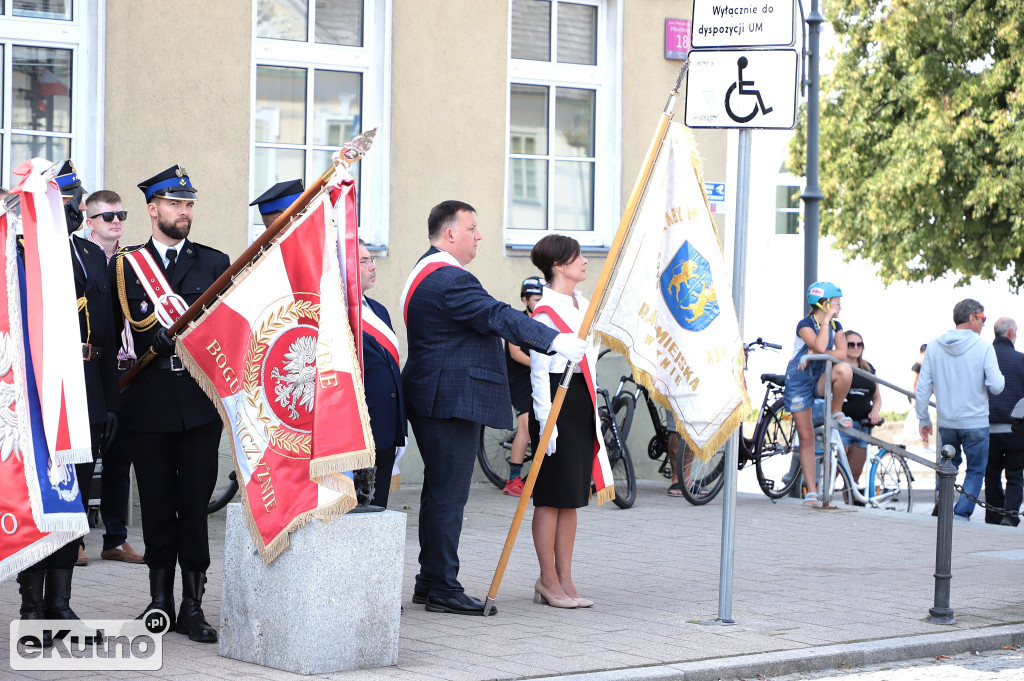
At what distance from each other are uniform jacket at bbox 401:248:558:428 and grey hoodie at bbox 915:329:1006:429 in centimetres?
646

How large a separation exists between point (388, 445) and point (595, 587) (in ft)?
5.36

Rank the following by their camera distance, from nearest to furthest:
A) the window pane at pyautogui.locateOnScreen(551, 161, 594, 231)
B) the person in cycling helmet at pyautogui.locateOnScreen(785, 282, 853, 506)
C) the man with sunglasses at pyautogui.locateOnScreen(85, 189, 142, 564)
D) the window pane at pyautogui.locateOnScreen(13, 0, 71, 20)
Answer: the man with sunglasses at pyautogui.locateOnScreen(85, 189, 142, 564) < the window pane at pyautogui.locateOnScreen(13, 0, 71, 20) < the person in cycling helmet at pyautogui.locateOnScreen(785, 282, 853, 506) < the window pane at pyautogui.locateOnScreen(551, 161, 594, 231)

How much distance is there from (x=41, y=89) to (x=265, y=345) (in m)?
5.98

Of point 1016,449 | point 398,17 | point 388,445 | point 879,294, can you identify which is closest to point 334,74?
point 398,17

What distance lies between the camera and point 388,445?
723 centimetres

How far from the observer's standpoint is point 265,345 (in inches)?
233

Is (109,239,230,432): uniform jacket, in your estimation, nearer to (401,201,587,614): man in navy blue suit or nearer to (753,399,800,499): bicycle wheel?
(401,201,587,614): man in navy blue suit

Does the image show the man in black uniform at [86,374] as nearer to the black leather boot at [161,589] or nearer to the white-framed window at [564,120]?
the black leather boot at [161,589]

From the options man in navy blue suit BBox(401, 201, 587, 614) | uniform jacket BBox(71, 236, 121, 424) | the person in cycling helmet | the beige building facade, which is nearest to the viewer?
uniform jacket BBox(71, 236, 121, 424)

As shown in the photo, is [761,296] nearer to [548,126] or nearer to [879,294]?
[879,294]

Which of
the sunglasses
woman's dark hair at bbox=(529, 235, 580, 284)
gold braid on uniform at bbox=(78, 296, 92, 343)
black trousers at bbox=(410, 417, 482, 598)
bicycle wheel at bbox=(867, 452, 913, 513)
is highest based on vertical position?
the sunglasses

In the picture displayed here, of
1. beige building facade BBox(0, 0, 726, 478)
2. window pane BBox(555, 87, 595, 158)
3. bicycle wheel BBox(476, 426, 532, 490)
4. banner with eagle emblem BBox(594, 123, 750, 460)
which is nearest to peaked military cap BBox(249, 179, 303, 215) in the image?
banner with eagle emblem BBox(594, 123, 750, 460)

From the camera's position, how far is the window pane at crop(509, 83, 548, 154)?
13.1 m

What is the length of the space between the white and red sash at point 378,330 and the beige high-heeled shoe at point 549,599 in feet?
4.62
